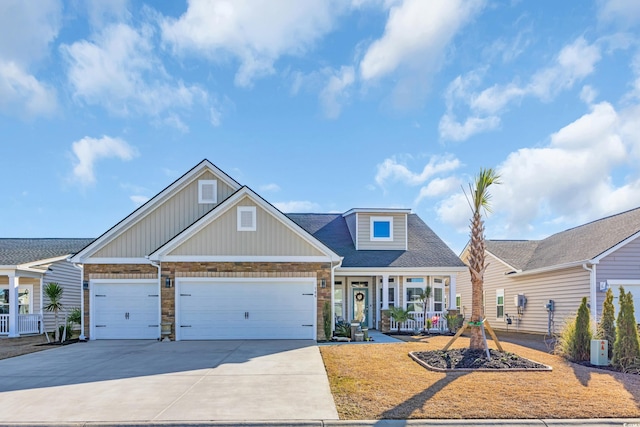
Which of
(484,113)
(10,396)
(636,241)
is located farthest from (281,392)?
(636,241)

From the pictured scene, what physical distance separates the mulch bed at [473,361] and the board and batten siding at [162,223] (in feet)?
33.0

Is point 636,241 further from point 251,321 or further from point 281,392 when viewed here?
point 281,392

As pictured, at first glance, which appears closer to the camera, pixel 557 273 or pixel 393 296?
pixel 557 273

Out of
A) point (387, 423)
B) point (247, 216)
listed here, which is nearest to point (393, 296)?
point (247, 216)

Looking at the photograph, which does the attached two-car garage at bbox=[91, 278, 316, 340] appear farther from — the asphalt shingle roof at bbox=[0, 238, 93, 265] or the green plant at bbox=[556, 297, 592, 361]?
the asphalt shingle roof at bbox=[0, 238, 93, 265]

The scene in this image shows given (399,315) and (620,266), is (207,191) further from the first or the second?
(620,266)

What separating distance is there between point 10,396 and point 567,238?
21.7 m

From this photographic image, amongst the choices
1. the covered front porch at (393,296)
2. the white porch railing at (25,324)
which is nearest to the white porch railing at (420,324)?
the covered front porch at (393,296)

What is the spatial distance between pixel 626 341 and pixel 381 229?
11384mm

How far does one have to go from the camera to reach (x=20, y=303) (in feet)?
68.4

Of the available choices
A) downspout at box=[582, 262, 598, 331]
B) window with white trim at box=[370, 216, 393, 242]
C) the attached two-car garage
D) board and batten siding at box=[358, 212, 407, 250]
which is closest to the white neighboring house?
the attached two-car garage

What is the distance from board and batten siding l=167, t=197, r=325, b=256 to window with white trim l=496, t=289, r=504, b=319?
41.5ft

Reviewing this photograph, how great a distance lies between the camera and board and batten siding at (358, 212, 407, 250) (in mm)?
20391

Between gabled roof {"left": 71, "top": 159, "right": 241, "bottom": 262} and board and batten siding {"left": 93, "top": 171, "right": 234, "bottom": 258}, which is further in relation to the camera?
board and batten siding {"left": 93, "top": 171, "right": 234, "bottom": 258}
